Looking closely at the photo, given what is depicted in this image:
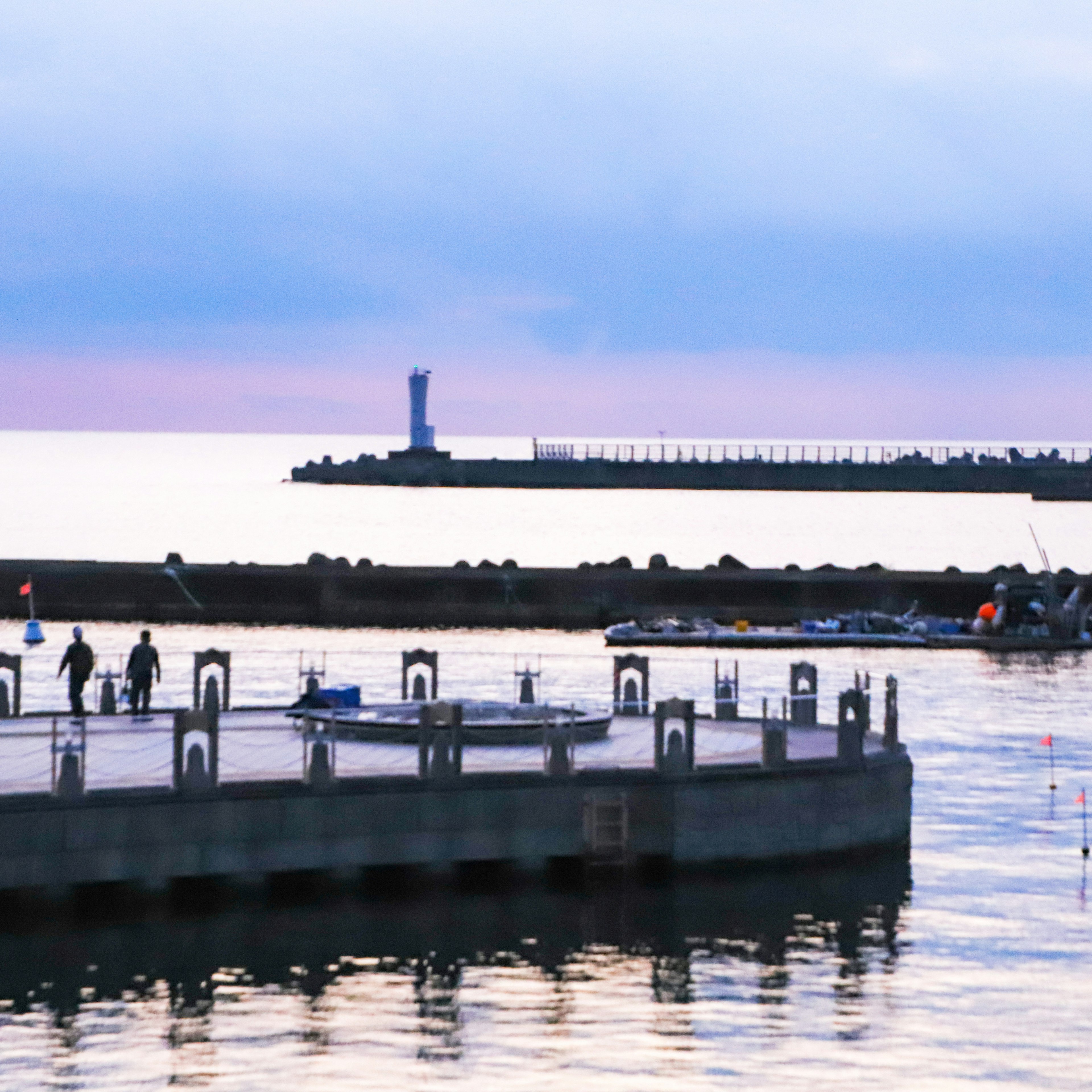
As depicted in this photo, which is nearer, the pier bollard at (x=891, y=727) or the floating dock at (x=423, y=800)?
the floating dock at (x=423, y=800)

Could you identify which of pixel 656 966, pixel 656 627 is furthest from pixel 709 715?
pixel 656 627

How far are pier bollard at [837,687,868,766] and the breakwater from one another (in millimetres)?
50122

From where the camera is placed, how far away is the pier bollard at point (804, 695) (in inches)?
1412

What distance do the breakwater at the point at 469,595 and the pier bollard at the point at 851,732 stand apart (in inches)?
1973

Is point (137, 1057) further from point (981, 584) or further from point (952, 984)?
point (981, 584)

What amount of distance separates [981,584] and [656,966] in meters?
58.6

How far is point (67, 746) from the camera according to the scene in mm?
26453

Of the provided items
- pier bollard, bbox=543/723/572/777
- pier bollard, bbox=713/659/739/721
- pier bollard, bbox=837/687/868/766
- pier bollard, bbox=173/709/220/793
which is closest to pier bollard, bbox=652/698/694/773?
pier bollard, bbox=543/723/572/777

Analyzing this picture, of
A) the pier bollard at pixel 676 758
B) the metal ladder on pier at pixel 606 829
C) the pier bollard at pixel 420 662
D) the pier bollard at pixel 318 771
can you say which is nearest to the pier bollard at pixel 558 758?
the metal ladder on pier at pixel 606 829

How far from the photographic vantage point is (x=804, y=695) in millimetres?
34938

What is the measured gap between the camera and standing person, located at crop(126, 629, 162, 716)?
115 ft

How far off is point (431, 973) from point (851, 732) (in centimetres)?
852

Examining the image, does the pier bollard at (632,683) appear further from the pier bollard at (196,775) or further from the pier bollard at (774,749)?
the pier bollard at (196,775)

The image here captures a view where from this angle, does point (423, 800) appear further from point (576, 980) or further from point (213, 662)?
point (213, 662)
